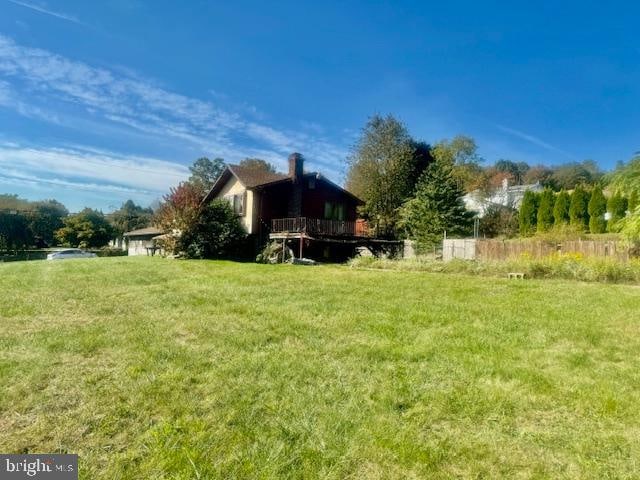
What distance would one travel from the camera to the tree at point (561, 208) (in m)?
29.8

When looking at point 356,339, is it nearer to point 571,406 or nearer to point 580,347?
point 571,406

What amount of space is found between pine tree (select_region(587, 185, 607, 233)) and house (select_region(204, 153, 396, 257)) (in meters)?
16.9

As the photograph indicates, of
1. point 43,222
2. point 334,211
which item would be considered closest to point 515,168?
point 334,211

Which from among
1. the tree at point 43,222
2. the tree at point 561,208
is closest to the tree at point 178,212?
the tree at point 561,208

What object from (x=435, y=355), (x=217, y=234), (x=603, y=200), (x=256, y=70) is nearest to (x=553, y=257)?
(x=435, y=355)

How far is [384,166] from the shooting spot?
31828 millimetres

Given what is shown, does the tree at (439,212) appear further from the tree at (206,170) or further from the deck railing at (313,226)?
the tree at (206,170)

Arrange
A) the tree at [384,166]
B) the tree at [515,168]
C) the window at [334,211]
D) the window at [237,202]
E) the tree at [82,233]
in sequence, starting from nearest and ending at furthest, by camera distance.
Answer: the window at [237,202], the window at [334,211], the tree at [384,166], the tree at [82,233], the tree at [515,168]

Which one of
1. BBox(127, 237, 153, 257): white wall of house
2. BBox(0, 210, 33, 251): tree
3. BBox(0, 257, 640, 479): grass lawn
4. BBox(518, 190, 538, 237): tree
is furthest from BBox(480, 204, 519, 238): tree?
BBox(0, 210, 33, 251): tree

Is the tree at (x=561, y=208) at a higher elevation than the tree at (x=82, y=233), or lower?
higher

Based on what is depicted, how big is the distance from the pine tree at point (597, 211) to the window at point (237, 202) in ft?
82.2

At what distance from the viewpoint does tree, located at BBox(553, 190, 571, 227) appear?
29.8m

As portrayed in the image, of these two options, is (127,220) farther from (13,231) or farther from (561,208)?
(561,208)

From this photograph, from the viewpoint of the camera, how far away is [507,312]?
647cm
